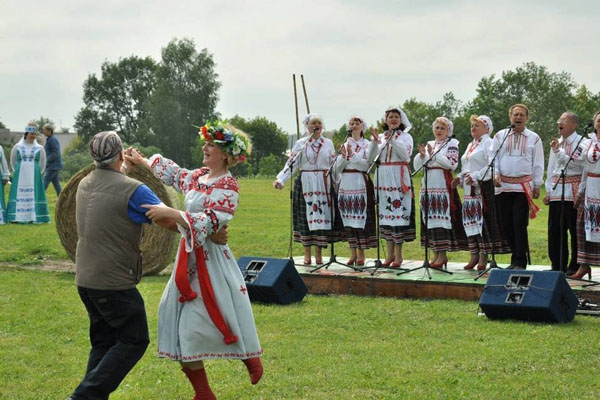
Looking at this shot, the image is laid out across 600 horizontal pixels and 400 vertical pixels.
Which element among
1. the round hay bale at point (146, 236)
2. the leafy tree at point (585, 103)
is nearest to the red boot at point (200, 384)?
the round hay bale at point (146, 236)

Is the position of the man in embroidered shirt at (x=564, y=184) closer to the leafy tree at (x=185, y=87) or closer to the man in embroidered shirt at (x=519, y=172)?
the man in embroidered shirt at (x=519, y=172)

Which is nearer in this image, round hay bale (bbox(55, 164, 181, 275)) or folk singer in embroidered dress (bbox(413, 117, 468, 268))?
folk singer in embroidered dress (bbox(413, 117, 468, 268))

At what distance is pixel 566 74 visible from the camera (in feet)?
203

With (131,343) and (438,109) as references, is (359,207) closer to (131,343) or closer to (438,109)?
(131,343)

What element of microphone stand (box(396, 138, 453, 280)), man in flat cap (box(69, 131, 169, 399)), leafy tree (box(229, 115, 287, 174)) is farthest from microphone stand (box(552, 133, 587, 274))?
leafy tree (box(229, 115, 287, 174))

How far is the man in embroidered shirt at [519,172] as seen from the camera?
31.4ft

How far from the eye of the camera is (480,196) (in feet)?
32.7

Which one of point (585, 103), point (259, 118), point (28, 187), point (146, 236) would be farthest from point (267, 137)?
point (146, 236)

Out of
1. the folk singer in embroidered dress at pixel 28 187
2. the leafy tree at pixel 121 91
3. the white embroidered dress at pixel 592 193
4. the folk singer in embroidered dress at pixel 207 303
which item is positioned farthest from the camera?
the leafy tree at pixel 121 91

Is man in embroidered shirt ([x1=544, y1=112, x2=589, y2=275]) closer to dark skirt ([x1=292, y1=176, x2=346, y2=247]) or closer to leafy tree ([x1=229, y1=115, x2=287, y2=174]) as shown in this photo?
dark skirt ([x1=292, y1=176, x2=346, y2=247])

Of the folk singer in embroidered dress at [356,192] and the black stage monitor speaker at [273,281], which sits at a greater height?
the folk singer in embroidered dress at [356,192]

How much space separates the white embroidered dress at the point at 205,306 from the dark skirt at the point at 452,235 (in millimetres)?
5336

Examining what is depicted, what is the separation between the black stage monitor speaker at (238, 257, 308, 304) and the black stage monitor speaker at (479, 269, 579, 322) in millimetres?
2072

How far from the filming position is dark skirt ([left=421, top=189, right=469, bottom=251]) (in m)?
10.3
